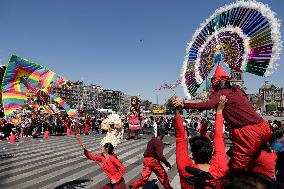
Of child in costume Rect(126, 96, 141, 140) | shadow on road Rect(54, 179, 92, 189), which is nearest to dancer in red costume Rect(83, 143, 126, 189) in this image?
shadow on road Rect(54, 179, 92, 189)

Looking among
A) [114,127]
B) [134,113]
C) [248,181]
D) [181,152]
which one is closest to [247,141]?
[181,152]

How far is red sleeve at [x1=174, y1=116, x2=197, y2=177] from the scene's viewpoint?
304 centimetres

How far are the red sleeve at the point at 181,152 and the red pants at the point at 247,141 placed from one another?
1.34 metres

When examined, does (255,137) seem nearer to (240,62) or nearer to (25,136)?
(240,62)

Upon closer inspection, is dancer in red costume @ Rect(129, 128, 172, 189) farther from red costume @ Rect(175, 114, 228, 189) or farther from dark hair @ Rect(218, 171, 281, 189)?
dark hair @ Rect(218, 171, 281, 189)

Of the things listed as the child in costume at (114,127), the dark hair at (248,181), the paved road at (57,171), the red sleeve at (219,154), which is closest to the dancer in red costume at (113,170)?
the child in costume at (114,127)

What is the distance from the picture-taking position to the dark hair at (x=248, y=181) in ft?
5.25

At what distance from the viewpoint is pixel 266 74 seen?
5.65 meters

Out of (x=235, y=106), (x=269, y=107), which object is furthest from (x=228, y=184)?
(x=269, y=107)

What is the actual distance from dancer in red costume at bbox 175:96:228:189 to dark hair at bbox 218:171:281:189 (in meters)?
1.34

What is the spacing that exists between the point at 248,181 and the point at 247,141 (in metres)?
2.70

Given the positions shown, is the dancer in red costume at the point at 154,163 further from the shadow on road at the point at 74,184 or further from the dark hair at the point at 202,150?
the dark hair at the point at 202,150

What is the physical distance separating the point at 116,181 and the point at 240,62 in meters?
2.92

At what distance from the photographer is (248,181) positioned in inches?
63.9
